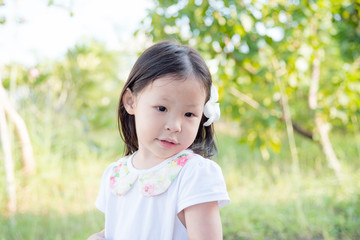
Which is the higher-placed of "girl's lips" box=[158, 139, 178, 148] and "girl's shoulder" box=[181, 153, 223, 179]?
"girl's lips" box=[158, 139, 178, 148]

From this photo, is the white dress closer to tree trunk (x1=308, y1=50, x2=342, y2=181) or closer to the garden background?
the garden background

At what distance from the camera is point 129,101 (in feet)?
3.90

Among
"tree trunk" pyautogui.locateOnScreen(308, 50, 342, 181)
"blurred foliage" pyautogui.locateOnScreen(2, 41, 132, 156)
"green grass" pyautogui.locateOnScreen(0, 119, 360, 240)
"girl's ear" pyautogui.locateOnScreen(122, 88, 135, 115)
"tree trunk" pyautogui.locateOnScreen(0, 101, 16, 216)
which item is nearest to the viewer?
"girl's ear" pyautogui.locateOnScreen(122, 88, 135, 115)

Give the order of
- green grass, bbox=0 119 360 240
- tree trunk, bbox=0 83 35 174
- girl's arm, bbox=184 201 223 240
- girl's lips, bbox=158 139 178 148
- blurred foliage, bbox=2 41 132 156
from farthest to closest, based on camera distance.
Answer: blurred foliage, bbox=2 41 132 156, tree trunk, bbox=0 83 35 174, green grass, bbox=0 119 360 240, girl's lips, bbox=158 139 178 148, girl's arm, bbox=184 201 223 240

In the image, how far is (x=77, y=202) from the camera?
310cm

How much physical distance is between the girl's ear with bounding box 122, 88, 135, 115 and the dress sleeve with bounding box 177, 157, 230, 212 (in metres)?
0.29

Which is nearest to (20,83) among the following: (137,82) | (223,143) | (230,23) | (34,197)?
(34,197)

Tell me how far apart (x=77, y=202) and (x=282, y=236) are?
170cm

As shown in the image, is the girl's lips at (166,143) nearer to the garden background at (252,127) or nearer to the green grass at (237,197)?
the garden background at (252,127)

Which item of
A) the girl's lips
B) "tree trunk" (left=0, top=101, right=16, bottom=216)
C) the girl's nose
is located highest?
the girl's nose

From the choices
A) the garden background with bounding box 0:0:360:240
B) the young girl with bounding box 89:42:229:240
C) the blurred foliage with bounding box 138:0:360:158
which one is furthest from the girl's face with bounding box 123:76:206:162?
the blurred foliage with bounding box 138:0:360:158

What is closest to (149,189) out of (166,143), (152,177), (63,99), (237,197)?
(152,177)

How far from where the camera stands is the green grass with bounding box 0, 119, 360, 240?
96.7 inches

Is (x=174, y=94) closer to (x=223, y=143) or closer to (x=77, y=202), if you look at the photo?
(x=77, y=202)
